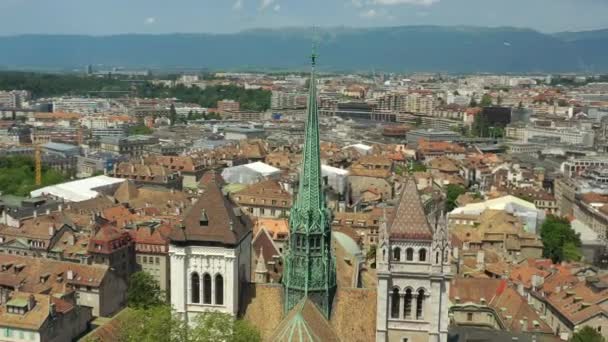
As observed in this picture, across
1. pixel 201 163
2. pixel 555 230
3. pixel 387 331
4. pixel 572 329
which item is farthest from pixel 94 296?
pixel 201 163

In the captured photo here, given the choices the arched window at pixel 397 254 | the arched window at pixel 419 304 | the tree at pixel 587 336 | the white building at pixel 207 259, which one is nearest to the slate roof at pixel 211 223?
the white building at pixel 207 259

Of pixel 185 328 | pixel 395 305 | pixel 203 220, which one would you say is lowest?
pixel 185 328

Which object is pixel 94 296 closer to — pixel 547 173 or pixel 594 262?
pixel 594 262

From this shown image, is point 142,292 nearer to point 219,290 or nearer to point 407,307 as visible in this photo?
point 219,290

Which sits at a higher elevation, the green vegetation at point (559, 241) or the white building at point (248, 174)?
the white building at point (248, 174)

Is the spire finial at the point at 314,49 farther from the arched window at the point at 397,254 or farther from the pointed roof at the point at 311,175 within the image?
the arched window at the point at 397,254

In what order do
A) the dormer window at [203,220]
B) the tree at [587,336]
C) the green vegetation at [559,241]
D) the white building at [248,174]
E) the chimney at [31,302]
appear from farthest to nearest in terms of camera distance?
the white building at [248,174]
the green vegetation at [559,241]
the chimney at [31,302]
the tree at [587,336]
the dormer window at [203,220]

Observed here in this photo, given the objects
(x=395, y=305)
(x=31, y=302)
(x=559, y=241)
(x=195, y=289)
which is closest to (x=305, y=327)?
(x=395, y=305)
